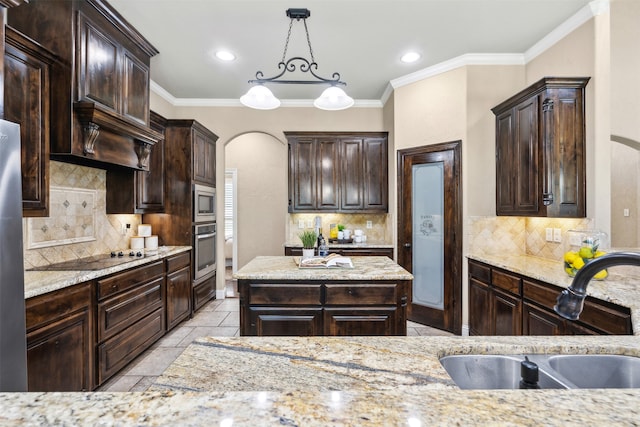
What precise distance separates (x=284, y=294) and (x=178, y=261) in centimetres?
197

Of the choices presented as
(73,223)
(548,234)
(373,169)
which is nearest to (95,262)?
(73,223)

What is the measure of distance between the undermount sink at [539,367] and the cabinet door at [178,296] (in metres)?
3.28

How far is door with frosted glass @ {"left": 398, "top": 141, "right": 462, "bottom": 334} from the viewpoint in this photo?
360cm

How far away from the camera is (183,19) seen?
9.40ft

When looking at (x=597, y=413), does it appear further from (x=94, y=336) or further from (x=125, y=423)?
(x=94, y=336)

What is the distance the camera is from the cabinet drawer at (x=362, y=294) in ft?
7.79

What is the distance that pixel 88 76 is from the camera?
8.08ft

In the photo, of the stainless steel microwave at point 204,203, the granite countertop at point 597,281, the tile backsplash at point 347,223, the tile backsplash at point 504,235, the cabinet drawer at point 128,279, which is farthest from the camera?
the tile backsplash at point 347,223

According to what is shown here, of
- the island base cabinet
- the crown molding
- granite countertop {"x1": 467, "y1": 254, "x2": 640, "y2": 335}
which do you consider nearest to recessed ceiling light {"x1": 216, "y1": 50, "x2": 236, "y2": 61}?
the crown molding

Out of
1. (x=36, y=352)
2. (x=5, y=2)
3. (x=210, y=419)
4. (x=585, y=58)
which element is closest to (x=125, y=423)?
(x=210, y=419)

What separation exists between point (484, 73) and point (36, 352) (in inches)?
181

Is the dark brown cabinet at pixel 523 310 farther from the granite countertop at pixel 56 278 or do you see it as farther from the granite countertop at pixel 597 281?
the granite countertop at pixel 56 278

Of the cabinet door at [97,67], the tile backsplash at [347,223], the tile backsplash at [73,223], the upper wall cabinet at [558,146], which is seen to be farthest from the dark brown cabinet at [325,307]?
the tile backsplash at [347,223]

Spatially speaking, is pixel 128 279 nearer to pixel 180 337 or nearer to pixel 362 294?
pixel 180 337
